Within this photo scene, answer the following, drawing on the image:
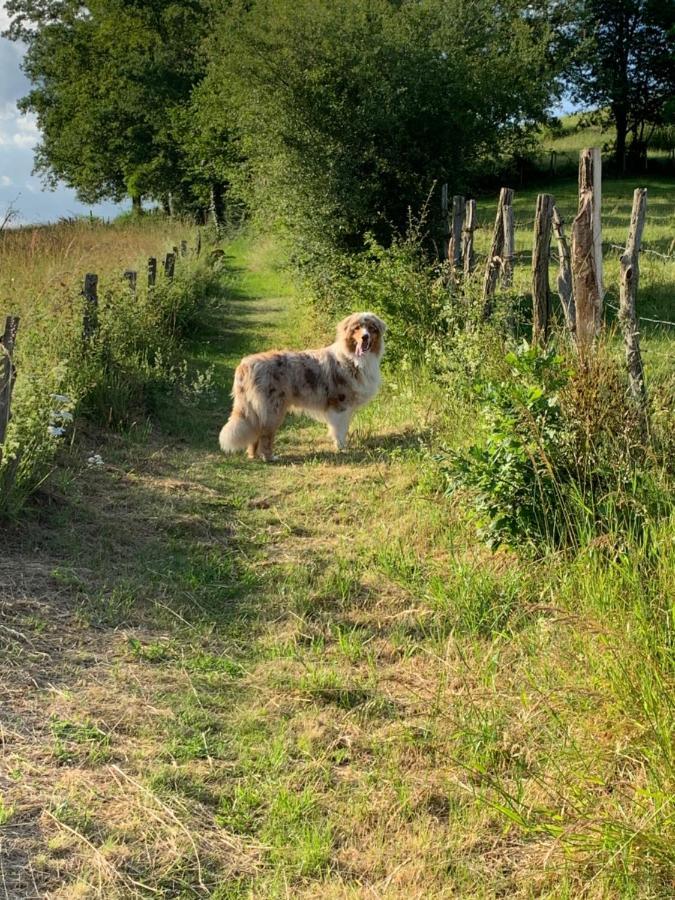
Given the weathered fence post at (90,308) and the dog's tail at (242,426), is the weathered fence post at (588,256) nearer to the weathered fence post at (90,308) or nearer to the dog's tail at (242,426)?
the dog's tail at (242,426)

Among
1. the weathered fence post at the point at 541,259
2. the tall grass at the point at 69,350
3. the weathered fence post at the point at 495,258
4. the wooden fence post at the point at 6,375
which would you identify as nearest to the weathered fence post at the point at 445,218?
the weathered fence post at the point at 495,258

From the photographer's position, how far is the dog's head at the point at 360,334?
7.80m

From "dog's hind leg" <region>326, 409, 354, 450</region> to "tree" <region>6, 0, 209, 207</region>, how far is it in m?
25.1

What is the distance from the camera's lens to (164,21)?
34.9 meters

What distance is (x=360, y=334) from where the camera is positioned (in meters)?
7.78

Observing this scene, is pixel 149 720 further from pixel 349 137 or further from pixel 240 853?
pixel 349 137

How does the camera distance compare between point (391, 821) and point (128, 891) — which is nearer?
point (128, 891)

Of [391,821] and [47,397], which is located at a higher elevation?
[47,397]

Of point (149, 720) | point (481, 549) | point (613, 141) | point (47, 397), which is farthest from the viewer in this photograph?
point (613, 141)

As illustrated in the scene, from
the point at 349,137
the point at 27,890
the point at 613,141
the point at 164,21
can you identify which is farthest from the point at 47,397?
the point at 613,141

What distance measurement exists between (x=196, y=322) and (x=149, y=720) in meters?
10.8

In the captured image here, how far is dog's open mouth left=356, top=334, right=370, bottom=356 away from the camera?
7.78m

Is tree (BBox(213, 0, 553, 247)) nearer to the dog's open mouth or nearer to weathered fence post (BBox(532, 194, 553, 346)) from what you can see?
the dog's open mouth

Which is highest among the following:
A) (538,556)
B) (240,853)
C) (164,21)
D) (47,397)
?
(164,21)
